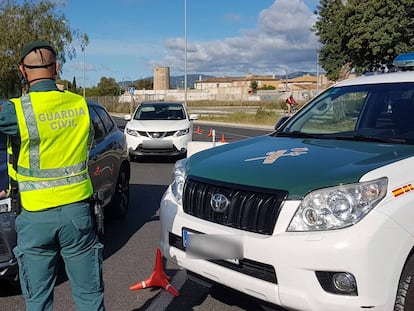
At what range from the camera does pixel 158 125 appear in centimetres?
1193

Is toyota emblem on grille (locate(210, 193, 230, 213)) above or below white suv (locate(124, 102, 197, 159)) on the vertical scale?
above

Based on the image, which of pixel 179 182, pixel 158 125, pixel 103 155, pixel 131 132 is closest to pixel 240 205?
Answer: pixel 179 182

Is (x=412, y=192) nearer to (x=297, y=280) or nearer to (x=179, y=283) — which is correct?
(x=297, y=280)

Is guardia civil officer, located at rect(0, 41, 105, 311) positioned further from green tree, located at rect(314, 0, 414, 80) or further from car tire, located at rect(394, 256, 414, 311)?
green tree, located at rect(314, 0, 414, 80)

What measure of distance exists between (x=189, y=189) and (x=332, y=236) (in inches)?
43.9

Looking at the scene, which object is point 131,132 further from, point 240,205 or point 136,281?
point 240,205

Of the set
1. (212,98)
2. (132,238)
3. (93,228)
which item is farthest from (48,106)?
(212,98)

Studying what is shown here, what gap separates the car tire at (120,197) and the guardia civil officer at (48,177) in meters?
3.59

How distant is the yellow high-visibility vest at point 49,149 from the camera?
8.14ft

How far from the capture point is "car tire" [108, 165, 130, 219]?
251 inches

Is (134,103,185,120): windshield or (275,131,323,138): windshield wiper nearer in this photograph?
(275,131,323,138): windshield wiper

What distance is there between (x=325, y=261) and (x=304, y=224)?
9.5 inches

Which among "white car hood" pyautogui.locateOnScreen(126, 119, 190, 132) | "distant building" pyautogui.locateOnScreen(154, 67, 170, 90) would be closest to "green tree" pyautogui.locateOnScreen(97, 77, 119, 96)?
"distant building" pyautogui.locateOnScreen(154, 67, 170, 90)

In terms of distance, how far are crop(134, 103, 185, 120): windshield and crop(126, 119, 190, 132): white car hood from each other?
21.0 inches
